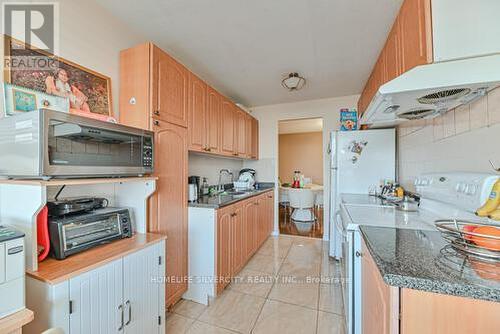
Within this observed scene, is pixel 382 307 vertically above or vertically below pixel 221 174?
below

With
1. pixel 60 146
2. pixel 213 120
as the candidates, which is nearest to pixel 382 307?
pixel 60 146

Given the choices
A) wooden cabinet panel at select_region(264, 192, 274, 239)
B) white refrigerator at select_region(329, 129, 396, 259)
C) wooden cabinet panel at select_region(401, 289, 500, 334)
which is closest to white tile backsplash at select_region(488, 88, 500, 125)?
wooden cabinet panel at select_region(401, 289, 500, 334)

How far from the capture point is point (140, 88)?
4.91ft

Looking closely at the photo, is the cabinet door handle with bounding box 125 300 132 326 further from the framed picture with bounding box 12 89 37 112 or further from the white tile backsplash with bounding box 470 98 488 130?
the white tile backsplash with bounding box 470 98 488 130

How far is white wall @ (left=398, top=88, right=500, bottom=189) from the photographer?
0.99m

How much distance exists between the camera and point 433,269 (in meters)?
0.60

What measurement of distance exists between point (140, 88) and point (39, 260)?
1.15m

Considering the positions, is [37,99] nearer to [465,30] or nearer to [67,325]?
[67,325]

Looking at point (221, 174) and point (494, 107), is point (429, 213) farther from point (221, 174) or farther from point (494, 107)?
point (221, 174)

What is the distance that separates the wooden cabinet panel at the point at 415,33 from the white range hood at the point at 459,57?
0.04m

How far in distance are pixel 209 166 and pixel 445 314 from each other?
2625 mm

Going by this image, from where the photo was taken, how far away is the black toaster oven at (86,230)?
978 millimetres

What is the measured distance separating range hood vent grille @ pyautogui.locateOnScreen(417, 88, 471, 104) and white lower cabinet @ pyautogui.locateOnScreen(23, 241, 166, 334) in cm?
178

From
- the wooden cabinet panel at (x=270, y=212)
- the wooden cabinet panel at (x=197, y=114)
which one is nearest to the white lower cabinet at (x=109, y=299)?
the wooden cabinet panel at (x=197, y=114)
